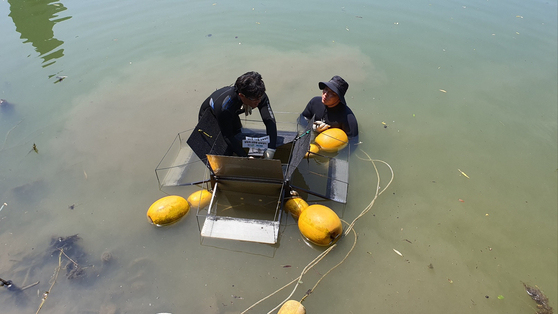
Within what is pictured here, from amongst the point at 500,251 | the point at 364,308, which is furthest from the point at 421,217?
the point at 364,308

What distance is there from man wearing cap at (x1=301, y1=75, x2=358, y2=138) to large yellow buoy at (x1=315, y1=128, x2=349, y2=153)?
0.20 m

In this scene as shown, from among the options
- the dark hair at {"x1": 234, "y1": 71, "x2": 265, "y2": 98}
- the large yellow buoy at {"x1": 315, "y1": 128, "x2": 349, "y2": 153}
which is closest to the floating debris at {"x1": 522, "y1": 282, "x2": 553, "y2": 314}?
the large yellow buoy at {"x1": 315, "y1": 128, "x2": 349, "y2": 153}

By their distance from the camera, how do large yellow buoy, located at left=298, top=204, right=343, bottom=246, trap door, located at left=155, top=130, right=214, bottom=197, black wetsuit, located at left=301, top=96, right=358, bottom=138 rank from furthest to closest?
1. black wetsuit, located at left=301, top=96, right=358, bottom=138
2. trap door, located at left=155, top=130, right=214, bottom=197
3. large yellow buoy, located at left=298, top=204, right=343, bottom=246

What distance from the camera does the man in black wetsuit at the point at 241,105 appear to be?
3549 millimetres

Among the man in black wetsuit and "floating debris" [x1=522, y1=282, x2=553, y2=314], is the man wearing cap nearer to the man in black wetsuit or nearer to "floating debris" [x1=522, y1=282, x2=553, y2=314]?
the man in black wetsuit

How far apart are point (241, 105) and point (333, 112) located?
5.74 feet

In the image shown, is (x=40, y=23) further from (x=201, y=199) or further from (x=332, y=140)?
(x=332, y=140)

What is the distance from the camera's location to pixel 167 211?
3818mm

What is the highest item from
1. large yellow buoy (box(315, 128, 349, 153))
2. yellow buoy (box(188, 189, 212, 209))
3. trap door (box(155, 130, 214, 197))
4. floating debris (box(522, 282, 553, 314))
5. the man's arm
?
the man's arm

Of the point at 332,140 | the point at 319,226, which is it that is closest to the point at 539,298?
the point at 319,226

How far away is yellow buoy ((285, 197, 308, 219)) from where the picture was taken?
390 centimetres

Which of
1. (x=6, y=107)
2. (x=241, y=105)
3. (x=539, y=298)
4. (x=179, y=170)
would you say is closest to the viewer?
(x=539, y=298)

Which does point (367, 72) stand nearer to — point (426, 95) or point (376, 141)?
point (426, 95)

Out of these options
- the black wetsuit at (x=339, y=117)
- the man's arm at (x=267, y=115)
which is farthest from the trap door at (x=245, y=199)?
the black wetsuit at (x=339, y=117)
